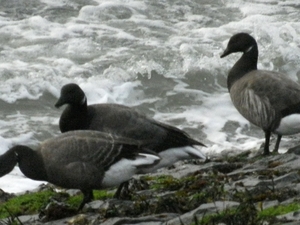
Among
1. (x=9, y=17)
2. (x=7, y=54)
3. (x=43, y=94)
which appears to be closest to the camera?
(x=43, y=94)

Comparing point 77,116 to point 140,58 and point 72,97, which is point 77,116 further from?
point 140,58

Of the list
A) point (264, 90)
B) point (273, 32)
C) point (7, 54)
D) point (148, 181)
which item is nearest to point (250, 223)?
point (148, 181)

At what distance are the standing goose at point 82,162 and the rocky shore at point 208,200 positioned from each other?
0.26 m

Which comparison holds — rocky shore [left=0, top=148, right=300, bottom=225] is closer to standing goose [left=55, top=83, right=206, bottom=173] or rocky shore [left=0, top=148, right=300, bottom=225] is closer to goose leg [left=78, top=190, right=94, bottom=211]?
goose leg [left=78, top=190, right=94, bottom=211]

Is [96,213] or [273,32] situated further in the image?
[273,32]

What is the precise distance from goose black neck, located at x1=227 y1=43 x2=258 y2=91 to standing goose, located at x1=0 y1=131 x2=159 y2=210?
418 centimetres

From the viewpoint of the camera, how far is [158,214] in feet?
25.7

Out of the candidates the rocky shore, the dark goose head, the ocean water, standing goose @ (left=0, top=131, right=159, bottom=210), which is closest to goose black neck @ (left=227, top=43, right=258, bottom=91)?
the ocean water

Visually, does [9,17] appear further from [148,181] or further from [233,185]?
[233,185]

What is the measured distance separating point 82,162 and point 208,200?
140 centimetres

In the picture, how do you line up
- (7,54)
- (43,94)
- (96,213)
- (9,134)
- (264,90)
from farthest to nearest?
(7,54), (43,94), (9,134), (264,90), (96,213)

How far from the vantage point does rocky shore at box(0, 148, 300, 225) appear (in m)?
6.96

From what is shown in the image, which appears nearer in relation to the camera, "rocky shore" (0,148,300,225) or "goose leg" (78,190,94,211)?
"rocky shore" (0,148,300,225)

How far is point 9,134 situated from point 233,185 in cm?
656
